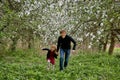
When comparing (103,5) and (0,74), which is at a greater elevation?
(103,5)

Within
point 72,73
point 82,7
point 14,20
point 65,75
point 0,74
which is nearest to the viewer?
point 0,74

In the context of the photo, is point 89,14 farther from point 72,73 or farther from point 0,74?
point 0,74

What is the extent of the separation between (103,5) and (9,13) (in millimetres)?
4426

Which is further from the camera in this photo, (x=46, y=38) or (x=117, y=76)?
(x=46, y=38)

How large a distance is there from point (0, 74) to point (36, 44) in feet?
47.1

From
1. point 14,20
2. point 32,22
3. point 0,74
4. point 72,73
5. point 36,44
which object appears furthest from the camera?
point 36,44

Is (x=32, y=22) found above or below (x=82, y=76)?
above

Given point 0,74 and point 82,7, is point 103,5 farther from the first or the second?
point 0,74

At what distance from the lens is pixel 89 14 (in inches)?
584

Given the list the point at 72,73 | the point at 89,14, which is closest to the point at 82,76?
the point at 72,73

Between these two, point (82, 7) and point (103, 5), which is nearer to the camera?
point (103, 5)

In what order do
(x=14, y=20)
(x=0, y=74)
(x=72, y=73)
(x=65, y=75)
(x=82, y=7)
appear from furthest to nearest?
(x=14, y=20), (x=82, y=7), (x=72, y=73), (x=65, y=75), (x=0, y=74)

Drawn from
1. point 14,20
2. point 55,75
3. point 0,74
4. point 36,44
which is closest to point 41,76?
point 55,75

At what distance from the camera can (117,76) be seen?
1481cm
